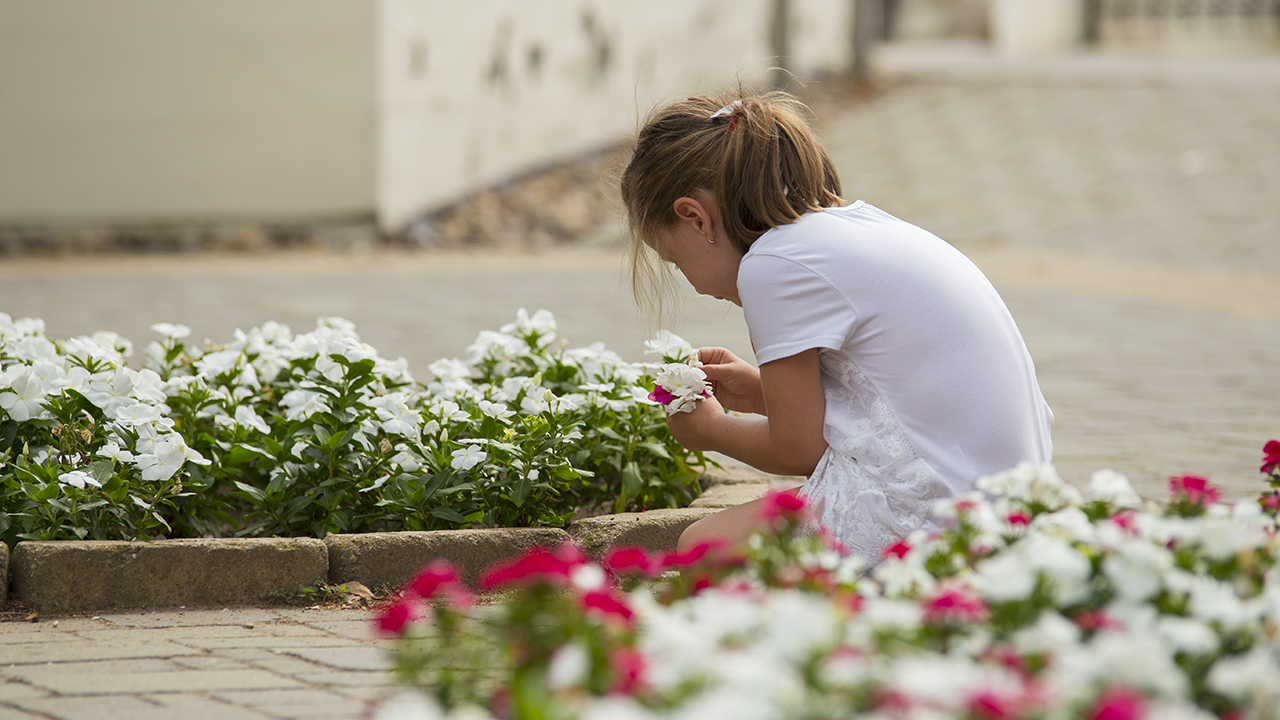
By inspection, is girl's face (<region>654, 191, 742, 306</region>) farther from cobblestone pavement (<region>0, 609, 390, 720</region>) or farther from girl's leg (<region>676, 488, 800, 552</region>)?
cobblestone pavement (<region>0, 609, 390, 720</region>)

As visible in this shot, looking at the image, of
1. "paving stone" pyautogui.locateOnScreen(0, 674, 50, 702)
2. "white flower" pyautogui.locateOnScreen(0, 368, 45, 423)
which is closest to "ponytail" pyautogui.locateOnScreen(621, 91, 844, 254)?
"paving stone" pyautogui.locateOnScreen(0, 674, 50, 702)

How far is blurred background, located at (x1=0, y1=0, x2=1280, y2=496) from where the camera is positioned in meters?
6.57

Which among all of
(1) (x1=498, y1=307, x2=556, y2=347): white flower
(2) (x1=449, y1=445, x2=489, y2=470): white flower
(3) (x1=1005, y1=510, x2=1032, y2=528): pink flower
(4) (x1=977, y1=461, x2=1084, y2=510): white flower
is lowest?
(2) (x1=449, y1=445, x2=489, y2=470): white flower

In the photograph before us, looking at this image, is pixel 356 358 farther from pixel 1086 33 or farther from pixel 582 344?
pixel 1086 33

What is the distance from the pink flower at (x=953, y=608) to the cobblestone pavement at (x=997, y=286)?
1.04m

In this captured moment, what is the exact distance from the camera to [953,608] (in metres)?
1.51

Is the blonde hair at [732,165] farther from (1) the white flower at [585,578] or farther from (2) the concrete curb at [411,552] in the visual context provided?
(1) the white flower at [585,578]

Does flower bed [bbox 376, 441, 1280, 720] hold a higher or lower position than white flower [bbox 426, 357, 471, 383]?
higher

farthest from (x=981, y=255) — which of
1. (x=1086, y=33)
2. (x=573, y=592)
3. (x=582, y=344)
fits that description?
(x=1086, y=33)

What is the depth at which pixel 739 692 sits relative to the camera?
4.15 ft

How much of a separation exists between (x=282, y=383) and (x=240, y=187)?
24.7 feet

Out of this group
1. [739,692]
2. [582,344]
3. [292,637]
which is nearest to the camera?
[739,692]

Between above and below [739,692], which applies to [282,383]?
below

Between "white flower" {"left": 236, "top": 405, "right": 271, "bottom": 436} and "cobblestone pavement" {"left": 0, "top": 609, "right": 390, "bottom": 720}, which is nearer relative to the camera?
"cobblestone pavement" {"left": 0, "top": 609, "right": 390, "bottom": 720}
